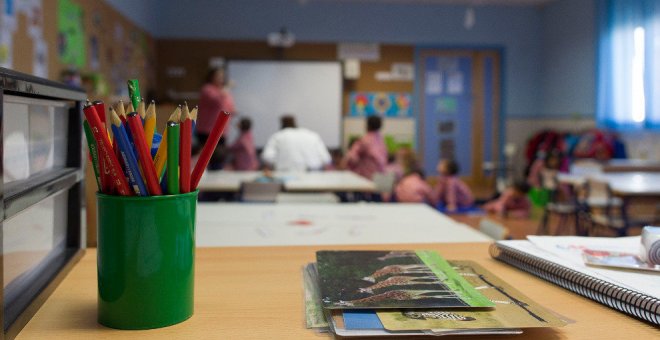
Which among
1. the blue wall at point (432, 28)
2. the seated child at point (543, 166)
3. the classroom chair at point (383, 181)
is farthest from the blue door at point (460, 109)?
the classroom chair at point (383, 181)

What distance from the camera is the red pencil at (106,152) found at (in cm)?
67

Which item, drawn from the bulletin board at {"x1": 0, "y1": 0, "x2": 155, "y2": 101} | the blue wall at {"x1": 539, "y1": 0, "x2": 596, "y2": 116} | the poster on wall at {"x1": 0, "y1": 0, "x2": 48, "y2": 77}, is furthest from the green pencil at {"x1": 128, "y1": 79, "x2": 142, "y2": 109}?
the blue wall at {"x1": 539, "y1": 0, "x2": 596, "y2": 116}

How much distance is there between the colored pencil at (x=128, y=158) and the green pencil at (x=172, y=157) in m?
0.03

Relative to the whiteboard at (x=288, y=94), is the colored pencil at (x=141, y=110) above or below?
below

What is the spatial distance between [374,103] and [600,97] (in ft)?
9.93

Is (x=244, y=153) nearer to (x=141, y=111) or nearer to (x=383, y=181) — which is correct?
(x=383, y=181)

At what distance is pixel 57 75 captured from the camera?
4.46 m

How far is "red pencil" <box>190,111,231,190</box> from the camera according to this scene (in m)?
0.71

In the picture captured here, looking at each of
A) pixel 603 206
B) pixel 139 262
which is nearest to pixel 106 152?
pixel 139 262

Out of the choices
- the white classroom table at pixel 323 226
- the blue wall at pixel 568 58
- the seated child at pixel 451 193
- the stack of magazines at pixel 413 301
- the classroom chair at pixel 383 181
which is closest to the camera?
the stack of magazines at pixel 413 301

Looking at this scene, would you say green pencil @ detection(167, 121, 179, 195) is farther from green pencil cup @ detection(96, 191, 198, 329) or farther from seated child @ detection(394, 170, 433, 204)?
seated child @ detection(394, 170, 433, 204)

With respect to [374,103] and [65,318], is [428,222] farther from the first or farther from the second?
[374,103]

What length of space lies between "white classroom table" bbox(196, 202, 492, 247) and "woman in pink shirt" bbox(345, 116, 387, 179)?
3.78 meters

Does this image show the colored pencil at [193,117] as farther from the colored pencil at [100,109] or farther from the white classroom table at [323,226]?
the white classroom table at [323,226]
